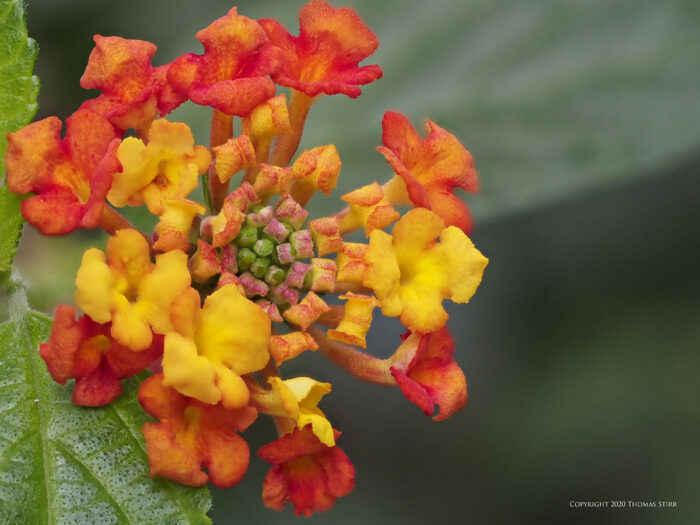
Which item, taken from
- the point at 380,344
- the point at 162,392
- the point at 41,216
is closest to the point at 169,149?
the point at 41,216

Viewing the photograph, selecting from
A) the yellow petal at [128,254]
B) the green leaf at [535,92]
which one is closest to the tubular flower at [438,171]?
the yellow petal at [128,254]

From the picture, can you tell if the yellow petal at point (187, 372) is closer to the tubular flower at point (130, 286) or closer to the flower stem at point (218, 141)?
the tubular flower at point (130, 286)

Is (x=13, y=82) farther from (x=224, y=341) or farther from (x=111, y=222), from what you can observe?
(x=224, y=341)

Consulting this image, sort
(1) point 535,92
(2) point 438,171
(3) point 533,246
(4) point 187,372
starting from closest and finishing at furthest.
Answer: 1. (4) point 187,372
2. (2) point 438,171
3. (1) point 535,92
4. (3) point 533,246

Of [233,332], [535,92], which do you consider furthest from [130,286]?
[535,92]

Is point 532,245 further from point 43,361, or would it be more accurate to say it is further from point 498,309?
point 43,361

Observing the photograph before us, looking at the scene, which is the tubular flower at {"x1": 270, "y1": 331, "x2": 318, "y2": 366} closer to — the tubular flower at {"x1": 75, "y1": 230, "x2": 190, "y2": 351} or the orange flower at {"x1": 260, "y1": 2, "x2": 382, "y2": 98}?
the tubular flower at {"x1": 75, "y1": 230, "x2": 190, "y2": 351}
